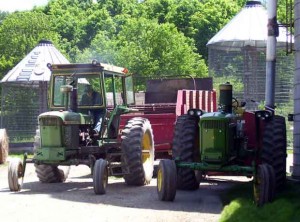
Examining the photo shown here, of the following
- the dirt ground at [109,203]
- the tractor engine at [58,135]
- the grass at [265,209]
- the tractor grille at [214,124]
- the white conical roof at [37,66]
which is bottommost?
the dirt ground at [109,203]

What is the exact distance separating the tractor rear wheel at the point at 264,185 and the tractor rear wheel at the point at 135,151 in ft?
10.3

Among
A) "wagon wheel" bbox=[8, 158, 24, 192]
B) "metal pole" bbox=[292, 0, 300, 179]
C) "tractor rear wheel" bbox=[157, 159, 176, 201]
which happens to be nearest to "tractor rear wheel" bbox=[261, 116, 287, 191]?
"tractor rear wheel" bbox=[157, 159, 176, 201]

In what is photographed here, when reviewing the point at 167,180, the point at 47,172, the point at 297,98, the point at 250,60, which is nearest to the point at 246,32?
the point at 250,60

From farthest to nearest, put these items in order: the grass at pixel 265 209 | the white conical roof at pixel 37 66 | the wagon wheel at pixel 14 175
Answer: the white conical roof at pixel 37 66 < the wagon wheel at pixel 14 175 < the grass at pixel 265 209

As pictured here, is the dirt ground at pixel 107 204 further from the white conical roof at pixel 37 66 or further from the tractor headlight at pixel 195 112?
the white conical roof at pixel 37 66

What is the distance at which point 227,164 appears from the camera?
11094 mm

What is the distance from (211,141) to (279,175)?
123 centimetres

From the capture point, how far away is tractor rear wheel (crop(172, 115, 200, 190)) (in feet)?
38.3

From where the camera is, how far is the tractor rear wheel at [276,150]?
10.9 meters

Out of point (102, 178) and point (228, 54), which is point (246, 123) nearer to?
point (102, 178)

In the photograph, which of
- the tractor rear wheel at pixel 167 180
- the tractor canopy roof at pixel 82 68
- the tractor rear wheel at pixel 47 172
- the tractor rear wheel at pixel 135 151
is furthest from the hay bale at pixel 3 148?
the tractor rear wheel at pixel 167 180

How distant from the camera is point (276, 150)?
10.9 m

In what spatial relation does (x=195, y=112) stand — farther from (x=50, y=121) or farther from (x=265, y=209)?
(x=265, y=209)

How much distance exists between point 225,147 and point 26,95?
18312 mm
